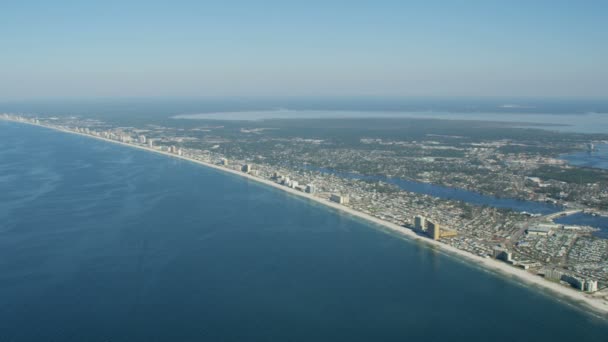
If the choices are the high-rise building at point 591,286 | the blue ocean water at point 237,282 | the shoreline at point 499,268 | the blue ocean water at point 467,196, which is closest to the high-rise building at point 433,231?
the shoreline at point 499,268

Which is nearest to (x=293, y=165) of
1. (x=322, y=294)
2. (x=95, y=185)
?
(x=95, y=185)

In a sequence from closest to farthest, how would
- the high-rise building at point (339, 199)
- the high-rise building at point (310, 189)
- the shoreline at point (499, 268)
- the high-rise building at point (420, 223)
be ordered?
the shoreline at point (499, 268)
the high-rise building at point (420, 223)
the high-rise building at point (339, 199)
the high-rise building at point (310, 189)

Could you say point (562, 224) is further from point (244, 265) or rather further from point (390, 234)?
point (244, 265)

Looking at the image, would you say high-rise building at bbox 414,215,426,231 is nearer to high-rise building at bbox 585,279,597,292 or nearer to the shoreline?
the shoreline

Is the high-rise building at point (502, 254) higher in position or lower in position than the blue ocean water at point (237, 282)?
higher

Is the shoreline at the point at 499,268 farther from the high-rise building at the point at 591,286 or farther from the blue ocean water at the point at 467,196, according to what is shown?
the blue ocean water at the point at 467,196

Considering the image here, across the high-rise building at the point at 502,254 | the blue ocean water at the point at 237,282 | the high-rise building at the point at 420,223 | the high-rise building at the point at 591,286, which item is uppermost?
the high-rise building at the point at 420,223
